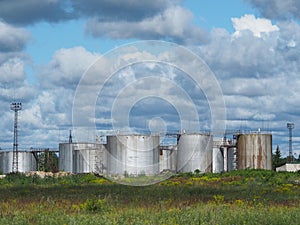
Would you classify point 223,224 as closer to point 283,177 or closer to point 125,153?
point 283,177

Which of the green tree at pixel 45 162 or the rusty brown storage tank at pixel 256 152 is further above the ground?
the rusty brown storage tank at pixel 256 152

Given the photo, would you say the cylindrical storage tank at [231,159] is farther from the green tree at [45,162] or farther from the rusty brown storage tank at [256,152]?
the green tree at [45,162]

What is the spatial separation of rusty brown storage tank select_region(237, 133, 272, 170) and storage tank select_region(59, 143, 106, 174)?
15916mm

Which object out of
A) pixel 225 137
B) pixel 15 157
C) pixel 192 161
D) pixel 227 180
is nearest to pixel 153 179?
pixel 227 180

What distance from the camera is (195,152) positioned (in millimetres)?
73562

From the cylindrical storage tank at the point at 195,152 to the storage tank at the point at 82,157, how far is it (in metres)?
8.86

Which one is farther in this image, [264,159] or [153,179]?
[264,159]

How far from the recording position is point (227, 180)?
5484cm

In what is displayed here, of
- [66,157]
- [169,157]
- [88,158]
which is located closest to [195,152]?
[169,157]

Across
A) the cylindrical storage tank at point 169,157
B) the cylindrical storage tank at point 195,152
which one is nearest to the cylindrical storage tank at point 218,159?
the cylindrical storage tank at point 169,157

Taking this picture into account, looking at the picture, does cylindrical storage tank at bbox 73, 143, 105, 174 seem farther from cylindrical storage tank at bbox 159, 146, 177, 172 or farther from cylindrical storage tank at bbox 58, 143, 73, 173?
cylindrical storage tank at bbox 159, 146, 177, 172

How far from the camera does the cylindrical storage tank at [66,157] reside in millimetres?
84562

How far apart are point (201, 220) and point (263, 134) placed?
56.6 metres

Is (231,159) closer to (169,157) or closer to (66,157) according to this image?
(169,157)
